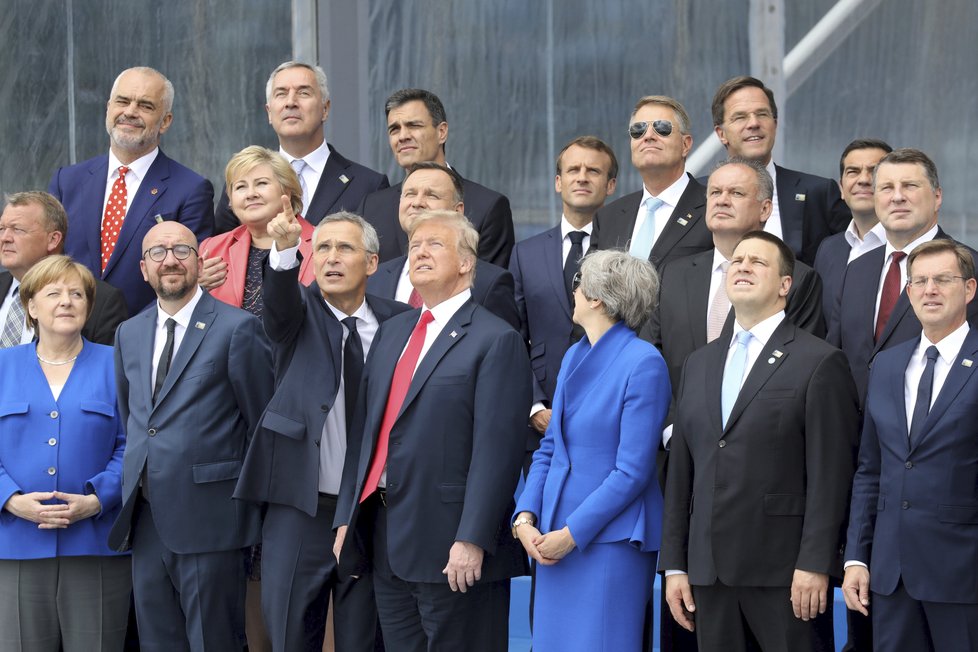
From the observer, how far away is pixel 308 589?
14.9 ft

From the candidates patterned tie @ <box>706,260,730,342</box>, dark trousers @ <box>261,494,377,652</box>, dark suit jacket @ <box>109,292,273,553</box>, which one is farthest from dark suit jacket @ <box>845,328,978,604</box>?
dark suit jacket @ <box>109,292,273,553</box>

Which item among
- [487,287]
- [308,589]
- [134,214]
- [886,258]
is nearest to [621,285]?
[487,287]

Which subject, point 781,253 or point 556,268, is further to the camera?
point 556,268

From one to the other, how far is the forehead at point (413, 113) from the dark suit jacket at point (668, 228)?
3.11 ft

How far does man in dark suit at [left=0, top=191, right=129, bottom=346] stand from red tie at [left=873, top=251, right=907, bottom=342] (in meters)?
2.76

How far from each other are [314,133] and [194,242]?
1.09 meters

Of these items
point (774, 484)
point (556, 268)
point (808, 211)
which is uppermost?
point (808, 211)

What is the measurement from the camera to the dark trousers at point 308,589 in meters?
4.53

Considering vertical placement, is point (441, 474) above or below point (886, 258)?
below

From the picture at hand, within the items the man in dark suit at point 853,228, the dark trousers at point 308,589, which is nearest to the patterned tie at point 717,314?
the man in dark suit at point 853,228

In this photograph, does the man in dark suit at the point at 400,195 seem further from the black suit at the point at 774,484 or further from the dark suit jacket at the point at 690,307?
the black suit at the point at 774,484

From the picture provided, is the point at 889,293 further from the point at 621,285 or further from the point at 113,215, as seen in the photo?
the point at 113,215

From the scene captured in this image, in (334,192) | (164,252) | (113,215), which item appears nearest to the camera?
(164,252)

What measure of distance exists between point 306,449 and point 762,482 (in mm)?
1457
